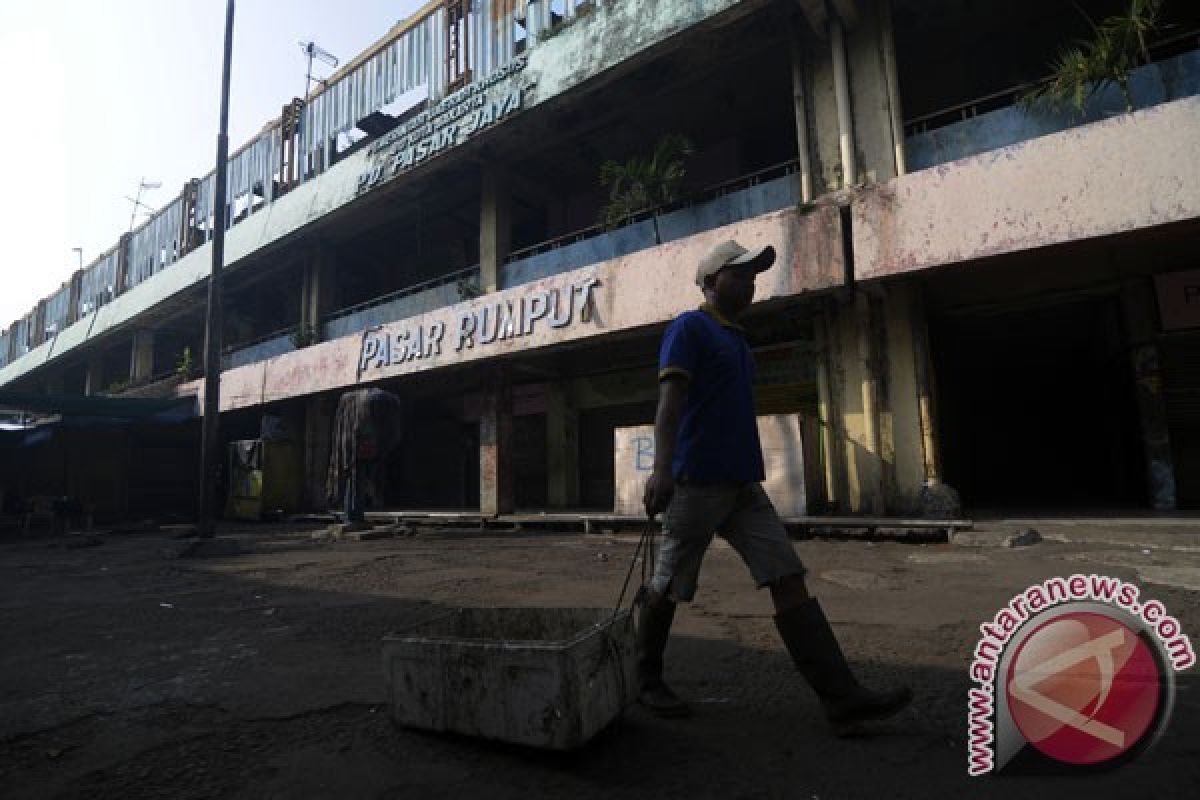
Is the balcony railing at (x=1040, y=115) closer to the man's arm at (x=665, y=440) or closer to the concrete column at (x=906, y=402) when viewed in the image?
the concrete column at (x=906, y=402)

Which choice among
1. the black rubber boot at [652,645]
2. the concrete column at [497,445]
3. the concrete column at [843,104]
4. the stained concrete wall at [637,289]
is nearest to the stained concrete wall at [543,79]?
the concrete column at [843,104]

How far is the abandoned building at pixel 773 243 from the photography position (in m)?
7.66

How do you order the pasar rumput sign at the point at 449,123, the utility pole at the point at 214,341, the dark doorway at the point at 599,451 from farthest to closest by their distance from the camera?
1. the dark doorway at the point at 599,451
2. the pasar rumput sign at the point at 449,123
3. the utility pole at the point at 214,341

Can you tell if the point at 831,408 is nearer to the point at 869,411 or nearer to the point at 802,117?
the point at 869,411

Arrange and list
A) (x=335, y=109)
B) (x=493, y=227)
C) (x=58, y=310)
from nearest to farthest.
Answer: (x=493, y=227) < (x=335, y=109) < (x=58, y=310)

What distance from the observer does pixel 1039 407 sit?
49.0 feet

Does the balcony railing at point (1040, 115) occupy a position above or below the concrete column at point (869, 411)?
above

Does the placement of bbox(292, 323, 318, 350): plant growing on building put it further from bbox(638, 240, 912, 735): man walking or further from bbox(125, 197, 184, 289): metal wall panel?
bbox(638, 240, 912, 735): man walking

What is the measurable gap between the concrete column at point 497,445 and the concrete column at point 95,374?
911 inches

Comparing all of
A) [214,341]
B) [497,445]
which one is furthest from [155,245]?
[497,445]

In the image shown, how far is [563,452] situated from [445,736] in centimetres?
1185

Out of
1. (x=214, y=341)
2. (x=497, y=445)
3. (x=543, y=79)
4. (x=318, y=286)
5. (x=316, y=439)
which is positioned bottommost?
(x=497, y=445)

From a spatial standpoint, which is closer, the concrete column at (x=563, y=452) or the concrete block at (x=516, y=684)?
the concrete block at (x=516, y=684)

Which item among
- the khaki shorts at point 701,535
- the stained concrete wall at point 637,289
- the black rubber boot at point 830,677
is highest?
the stained concrete wall at point 637,289
